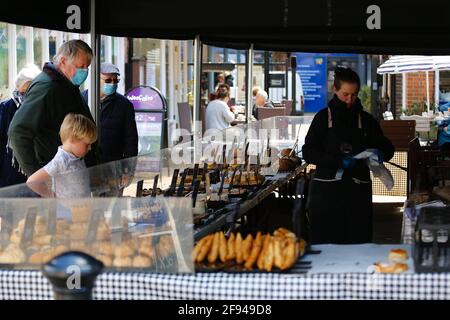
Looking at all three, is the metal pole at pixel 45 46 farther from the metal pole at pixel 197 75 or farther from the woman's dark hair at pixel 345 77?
the woman's dark hair at pixel 345 77

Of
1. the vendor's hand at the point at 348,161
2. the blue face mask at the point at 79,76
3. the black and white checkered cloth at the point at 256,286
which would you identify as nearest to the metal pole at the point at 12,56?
the blue face mask at the point at 79,76

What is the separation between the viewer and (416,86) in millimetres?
29203

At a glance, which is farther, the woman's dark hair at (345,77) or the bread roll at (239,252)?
the woman's dark hair at (345,77)

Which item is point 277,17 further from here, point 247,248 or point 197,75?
point 247,248

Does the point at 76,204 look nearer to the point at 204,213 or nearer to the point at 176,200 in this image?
the point at 176,200

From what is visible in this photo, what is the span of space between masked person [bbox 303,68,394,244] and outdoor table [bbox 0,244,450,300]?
2870 millimetres

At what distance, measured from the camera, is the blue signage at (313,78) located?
107 ft

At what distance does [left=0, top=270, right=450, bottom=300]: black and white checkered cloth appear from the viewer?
4426 millimetres

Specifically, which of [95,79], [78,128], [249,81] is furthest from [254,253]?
[249,81]

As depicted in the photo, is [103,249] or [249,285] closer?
[249,285]

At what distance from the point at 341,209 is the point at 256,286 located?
3261 millimetres

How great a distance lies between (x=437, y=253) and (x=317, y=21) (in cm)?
491
